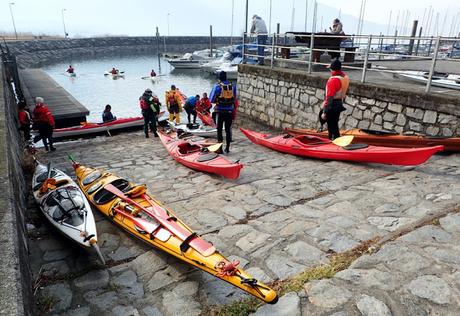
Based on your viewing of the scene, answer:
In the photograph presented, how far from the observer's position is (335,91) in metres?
6.89

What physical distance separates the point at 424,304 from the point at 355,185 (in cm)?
285

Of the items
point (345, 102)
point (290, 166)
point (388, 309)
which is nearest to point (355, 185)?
point (290, 166)

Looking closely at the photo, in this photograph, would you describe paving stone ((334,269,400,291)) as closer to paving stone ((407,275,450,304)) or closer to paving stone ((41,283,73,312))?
paving stone ((407,275,450,304))

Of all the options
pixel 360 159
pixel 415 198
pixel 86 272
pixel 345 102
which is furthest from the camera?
pixel 345 102

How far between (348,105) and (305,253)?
19.6ft

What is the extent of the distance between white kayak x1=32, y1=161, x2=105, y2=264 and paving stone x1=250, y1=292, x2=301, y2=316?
1.93 metres

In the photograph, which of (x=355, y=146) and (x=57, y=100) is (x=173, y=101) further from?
(x=355, y=146)

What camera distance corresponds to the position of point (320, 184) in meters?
5.88

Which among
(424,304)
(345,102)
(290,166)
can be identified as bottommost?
(290,166)

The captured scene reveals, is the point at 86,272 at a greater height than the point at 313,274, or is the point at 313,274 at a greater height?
the point at 313,274

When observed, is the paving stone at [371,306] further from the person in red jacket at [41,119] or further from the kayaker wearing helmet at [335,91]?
the person in red jacket at [41,119]

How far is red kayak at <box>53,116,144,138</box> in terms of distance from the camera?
12.7 meters

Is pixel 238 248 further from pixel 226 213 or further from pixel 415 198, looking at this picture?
pixel 415 198

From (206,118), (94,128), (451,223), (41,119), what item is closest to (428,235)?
(451,223)
